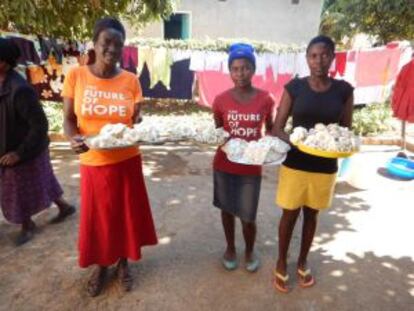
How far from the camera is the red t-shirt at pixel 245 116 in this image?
2568 millimetres

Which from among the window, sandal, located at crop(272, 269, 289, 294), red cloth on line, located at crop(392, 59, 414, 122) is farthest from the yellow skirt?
the window

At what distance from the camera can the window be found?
11.3 metres

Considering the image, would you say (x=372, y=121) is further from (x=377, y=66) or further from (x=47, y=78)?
(x=47, y=78)

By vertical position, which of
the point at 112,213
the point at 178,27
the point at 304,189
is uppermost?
the point at 178,27

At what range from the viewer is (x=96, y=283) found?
2.74 meters

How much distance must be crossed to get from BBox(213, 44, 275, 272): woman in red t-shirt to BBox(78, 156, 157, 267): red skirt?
593 millimetres

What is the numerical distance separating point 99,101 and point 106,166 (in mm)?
411

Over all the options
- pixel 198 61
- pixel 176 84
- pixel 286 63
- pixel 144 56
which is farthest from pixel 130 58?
pixel 286 63

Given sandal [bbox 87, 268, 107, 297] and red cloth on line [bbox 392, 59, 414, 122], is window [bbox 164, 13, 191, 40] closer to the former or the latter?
red cloth on line [bbox 392, 59, 414, 122]

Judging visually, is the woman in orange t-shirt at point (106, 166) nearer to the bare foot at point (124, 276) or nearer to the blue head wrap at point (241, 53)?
the bare foot at point (124, 276)

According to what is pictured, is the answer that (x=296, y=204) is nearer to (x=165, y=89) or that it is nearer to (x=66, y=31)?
(x=66, y=31)

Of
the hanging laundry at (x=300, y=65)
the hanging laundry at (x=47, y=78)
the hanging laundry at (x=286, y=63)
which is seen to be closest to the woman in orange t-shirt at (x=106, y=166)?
the hanging laundry at (x=47, y=78)

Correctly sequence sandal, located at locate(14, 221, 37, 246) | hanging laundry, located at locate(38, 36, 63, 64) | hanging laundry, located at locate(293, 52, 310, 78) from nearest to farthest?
1. sandal, located at locate(14, 221, 37, 246)
2. hanging laundry, located at locate(38, 36, 63, 64)
3. hanging laundry, located at locate(293, 52, 310, 78)

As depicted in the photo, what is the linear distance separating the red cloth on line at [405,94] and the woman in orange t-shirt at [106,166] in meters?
4.89
